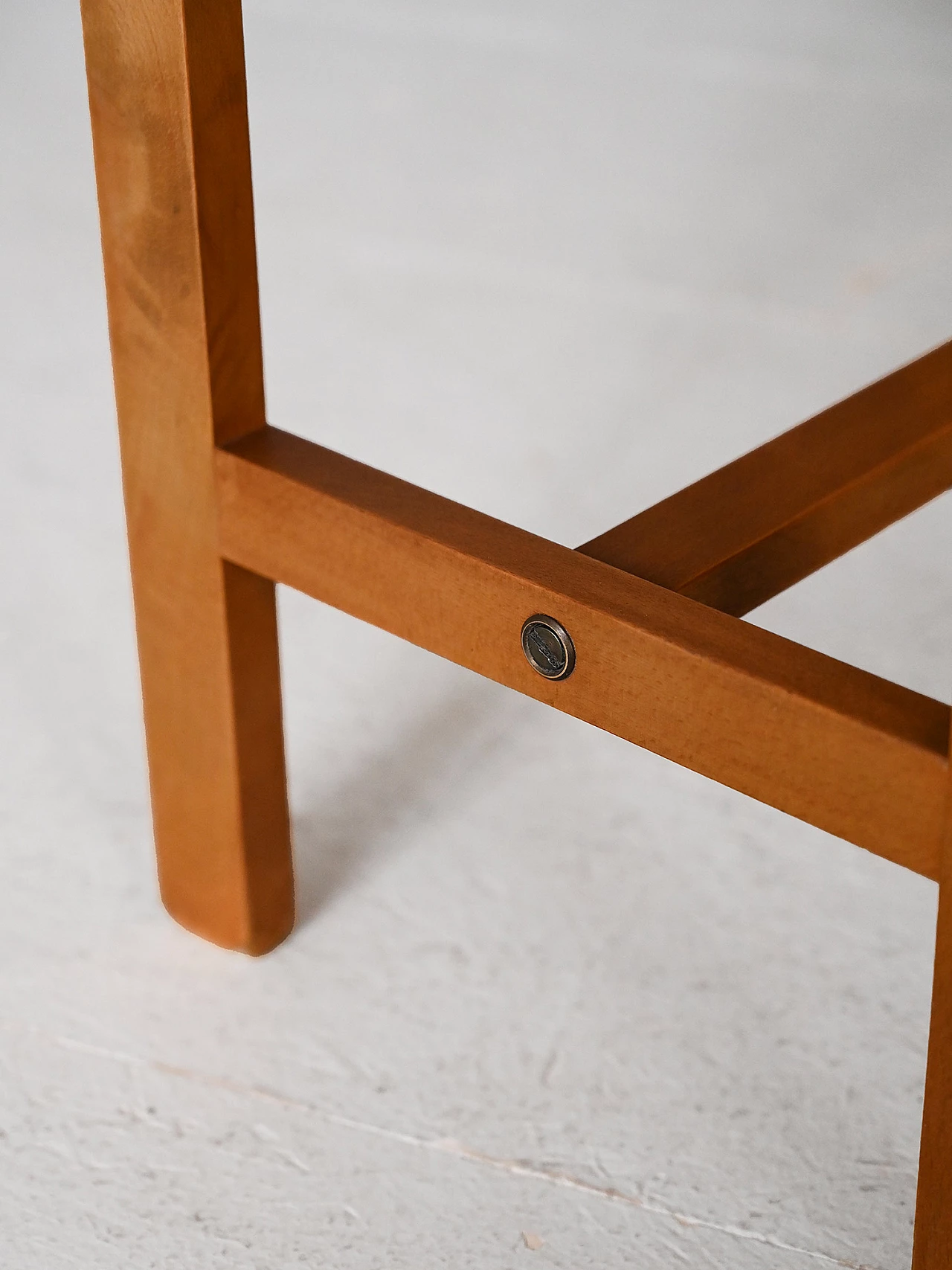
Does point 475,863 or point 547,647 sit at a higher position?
point 547,647

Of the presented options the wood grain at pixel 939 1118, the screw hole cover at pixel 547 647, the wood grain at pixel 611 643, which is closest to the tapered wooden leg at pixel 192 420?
the wood grain at pixel 611 643

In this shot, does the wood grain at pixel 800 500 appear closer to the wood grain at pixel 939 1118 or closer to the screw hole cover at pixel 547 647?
the screw hole cover at pixel 547 647

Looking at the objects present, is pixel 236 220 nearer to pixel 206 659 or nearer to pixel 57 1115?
pixel 206 659

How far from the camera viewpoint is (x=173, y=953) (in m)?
0.67

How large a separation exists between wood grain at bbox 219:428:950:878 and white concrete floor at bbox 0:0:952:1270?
170 mm

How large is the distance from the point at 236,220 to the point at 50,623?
0.37 m

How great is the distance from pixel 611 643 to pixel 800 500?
0.36 ft

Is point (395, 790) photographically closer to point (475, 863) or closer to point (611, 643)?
point (475, 863)

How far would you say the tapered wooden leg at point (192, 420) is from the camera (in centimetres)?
52

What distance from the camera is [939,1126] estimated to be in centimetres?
46

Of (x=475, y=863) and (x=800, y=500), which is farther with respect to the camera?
(x=475, y=863)

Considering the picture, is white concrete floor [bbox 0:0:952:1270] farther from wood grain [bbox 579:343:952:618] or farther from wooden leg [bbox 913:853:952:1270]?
wood grain [bbox 579:343:952:618]

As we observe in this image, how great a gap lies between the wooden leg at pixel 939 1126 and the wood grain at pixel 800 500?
0.14 metres

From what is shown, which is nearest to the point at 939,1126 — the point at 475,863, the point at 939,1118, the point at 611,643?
the point at 939,1118
